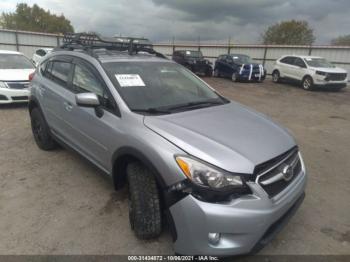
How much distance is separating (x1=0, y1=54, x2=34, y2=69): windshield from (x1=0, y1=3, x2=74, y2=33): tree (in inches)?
2074

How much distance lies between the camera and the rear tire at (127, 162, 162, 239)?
7.75 ft

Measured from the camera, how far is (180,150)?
215cm

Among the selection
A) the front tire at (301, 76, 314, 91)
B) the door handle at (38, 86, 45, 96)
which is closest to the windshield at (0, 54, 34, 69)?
the door handle at (38, 86, 45, 96)

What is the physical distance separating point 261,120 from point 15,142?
4406 millimetres

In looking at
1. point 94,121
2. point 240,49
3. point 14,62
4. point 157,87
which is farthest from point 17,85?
point 240,49

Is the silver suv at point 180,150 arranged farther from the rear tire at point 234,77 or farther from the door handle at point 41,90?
the rear tire at point 234,77

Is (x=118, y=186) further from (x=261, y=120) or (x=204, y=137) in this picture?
(x=261, y=120)

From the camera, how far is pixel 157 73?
3.35 meters

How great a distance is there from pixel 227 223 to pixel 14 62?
858cm

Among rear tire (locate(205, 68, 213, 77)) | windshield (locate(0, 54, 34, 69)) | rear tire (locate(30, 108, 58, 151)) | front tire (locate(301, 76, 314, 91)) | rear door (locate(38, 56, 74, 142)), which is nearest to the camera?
rear door (locate(38, 56, 74, 142))

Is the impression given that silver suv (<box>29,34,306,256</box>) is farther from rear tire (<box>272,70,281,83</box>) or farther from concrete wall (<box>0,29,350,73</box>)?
concrete wall (<box>0,29,350,73</box>)

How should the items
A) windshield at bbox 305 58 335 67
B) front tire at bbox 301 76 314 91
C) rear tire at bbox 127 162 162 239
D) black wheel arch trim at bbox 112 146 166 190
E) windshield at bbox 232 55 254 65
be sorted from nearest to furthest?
black wheel arch trim at bbox 112 146 166 190
rear tire at bbox 127 162 162 239
front tire at bbox 301 76 314 91
windshield at bbox 305 58 335 67
windshield at bbox 232 55 254 65

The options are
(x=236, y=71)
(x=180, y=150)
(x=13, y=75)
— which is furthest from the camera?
(x=236, y=71)

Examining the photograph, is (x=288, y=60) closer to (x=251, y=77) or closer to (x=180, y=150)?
(x=251, y=77)
